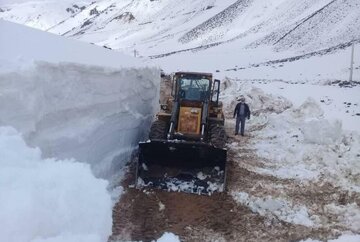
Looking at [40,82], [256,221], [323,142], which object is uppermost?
[40,82]

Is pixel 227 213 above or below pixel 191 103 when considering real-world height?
below

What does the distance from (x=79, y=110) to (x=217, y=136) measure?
348 cm

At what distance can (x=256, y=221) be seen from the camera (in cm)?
843

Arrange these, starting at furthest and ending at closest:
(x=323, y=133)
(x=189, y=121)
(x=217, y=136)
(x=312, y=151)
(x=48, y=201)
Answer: (x=323, y=133) → (x=312, y=151) → (x=189, y=121) → (x=217, y=136) → (x=48, y=201)

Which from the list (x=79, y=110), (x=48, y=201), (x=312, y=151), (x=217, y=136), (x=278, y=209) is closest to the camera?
(x=48, y=201)

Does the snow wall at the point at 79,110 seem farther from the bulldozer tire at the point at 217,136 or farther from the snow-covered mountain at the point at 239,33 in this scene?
the snow-covered mountain at the point at 239,33

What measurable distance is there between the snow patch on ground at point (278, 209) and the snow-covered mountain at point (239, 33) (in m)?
21.5

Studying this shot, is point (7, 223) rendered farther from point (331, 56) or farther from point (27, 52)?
point (331, 56)

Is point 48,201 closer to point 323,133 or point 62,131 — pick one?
point 62,131

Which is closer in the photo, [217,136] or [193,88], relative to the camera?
[217,136]

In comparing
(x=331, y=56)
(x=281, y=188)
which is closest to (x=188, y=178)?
(x=281, y=188)

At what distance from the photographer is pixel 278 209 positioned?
29.2 feet

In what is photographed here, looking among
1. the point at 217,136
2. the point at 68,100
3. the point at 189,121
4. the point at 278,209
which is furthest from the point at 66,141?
the point at 189,121

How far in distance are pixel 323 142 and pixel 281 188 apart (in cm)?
334
